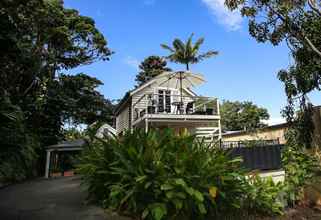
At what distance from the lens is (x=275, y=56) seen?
11.0 meters

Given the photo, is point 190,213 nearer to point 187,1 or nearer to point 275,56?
point 275,56

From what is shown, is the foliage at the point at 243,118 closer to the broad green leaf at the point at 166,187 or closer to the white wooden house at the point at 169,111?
the white wooden house at the point at 169,111

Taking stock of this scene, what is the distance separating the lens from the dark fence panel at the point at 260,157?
8070 mm

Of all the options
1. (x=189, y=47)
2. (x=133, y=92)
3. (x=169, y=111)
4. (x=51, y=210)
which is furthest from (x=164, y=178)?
(x=189, y=47)

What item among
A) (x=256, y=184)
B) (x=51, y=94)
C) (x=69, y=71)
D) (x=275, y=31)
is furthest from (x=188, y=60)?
(x=256, y=184)

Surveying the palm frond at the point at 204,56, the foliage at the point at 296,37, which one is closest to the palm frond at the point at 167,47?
the palm frond at the point at 204,56

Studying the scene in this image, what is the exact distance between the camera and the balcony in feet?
44.3

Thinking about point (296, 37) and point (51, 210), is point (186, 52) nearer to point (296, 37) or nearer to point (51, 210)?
point (296, 37)

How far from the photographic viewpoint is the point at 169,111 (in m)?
16.1

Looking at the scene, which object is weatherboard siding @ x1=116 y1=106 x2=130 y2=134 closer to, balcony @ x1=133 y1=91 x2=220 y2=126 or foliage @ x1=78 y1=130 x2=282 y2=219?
balcony @ x1=133 y1=91 x2=220 y2=126

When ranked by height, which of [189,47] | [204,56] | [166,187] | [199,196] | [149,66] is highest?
[149,66]

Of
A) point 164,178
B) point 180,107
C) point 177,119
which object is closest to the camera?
point 164,178

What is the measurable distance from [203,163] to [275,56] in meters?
8.24

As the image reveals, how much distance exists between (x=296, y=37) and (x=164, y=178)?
8774 mm
